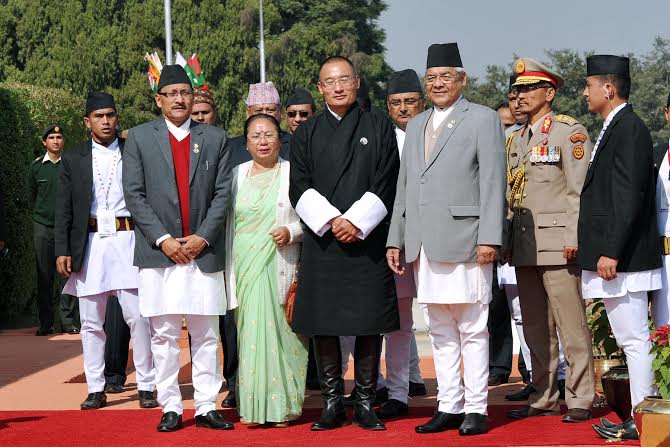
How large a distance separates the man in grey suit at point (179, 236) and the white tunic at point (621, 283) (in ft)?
7.07

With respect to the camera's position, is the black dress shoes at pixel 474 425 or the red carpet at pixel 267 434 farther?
the black dress shoes at pixel 474 425

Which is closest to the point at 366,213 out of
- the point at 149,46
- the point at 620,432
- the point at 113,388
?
the point at 620,432

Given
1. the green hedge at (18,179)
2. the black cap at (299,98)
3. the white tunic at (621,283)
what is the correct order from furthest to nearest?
1. the green hedge at (18,179)
2. the black cap at (299,98)
3. the white tunic at (621,283)

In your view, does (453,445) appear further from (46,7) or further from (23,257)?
(46,7)

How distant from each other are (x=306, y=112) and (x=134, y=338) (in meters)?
2.04

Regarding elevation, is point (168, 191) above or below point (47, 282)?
above

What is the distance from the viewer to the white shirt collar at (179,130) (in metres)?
7.67

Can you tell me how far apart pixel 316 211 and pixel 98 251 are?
1.96 meters

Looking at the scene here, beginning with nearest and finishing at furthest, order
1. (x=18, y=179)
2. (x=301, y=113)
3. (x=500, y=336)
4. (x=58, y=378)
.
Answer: (x=301, y=113)
(x=500, y=336)
(x=58, y=378)
(x=18, y=179)

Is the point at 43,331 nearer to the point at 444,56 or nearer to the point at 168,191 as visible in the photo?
the point at 168,191

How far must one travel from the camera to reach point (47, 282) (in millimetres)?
13211

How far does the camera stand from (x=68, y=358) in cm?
1130

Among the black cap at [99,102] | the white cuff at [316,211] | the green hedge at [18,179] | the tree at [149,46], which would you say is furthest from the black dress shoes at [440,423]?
the tree at [149,46]

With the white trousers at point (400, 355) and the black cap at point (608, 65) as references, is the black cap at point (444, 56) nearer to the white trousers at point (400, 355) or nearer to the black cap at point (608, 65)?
the black cap at point (608, 65)
